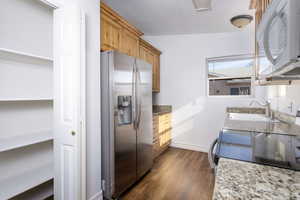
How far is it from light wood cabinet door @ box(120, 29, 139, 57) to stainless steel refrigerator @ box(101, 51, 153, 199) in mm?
453

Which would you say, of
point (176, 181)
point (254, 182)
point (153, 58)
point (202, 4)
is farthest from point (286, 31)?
point (153, 58)

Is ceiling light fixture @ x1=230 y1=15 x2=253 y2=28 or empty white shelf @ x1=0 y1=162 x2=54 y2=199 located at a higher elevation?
ceiling light fixture @ x1=230 y1=15 x2=253 y2=28

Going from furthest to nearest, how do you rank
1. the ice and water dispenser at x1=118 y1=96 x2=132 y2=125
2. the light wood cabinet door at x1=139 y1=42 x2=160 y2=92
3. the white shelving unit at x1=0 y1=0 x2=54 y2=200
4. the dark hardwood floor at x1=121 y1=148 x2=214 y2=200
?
the light wood cabinet door at x1=139 y1=42 x2=160 y2=92 → the dark hardwood floor at x1=121 y1=148 x2=214 y2=200 → the ice and water dispenser at x1=118 y1=96 x2=132 y2=125 → the white shelving unit at x1=0 y1=0 x2=54 y2=200

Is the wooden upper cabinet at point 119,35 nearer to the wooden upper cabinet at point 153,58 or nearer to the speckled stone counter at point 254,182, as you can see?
the wooden upper cabinet at point 153,58

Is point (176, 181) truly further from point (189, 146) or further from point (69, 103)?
point (69, 103)

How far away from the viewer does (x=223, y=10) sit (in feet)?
8.42

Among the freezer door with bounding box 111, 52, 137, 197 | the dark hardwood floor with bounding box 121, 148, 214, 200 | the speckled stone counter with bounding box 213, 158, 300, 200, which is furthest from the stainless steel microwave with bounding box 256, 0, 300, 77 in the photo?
the dark hardwood floor with bounding box 121, 148, 214, 200

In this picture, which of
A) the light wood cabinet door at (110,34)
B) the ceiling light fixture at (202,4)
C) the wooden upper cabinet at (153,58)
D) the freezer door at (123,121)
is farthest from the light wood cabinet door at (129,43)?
the ceiling light fixture at (202,4)

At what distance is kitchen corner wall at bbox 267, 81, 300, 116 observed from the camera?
1.67m

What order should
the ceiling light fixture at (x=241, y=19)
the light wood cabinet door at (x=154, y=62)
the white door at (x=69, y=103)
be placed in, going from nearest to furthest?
the white door at (x=69, y=103), the ceiling light fixture at (x=241, y=19), the light wood cabinet door at (x=154, y=62)

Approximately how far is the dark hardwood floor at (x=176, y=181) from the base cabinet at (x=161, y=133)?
23 centimetres

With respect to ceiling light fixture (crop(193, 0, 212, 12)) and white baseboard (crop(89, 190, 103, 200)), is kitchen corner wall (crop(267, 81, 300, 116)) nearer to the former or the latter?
ceiling light fixture (crop(193, 0, 212, 12))

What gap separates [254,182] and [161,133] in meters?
2.88

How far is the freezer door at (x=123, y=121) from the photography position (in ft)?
6.08
